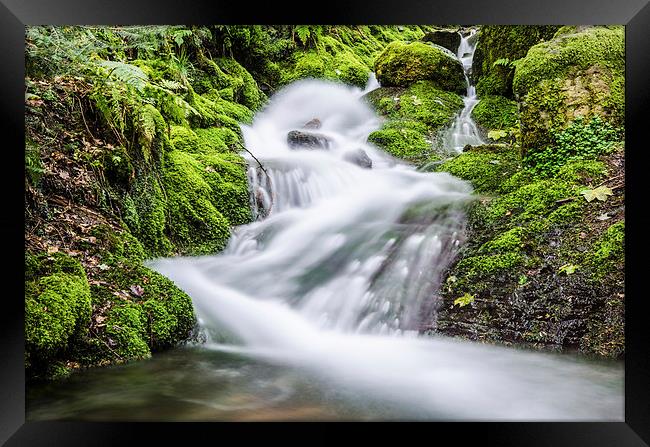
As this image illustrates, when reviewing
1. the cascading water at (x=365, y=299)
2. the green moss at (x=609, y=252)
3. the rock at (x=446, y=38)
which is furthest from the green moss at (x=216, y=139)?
the rock at (x=446, y=38)

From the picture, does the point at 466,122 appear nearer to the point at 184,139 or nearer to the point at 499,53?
the point at 499,53

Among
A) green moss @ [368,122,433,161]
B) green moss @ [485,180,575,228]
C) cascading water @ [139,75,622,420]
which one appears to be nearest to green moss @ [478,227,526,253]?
green moss @ [485,180,575,228]

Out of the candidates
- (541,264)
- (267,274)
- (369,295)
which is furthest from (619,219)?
(267,274)

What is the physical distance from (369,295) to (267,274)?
960mm

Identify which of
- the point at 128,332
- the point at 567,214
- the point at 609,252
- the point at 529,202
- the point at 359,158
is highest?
the point at 359,158

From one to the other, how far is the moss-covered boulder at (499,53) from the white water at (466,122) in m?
0.14

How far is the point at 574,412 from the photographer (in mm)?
2820

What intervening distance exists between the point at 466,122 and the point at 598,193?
367 cm

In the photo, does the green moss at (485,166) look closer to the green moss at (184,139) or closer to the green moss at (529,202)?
the green moss at (529,202)

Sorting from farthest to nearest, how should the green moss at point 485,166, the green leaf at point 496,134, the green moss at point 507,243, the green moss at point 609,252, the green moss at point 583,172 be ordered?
the green leaf at point 496,134
the green moss at point 485,166
the green moss at point 583,172
the green moss at point 507,243
the green moss at point 609,252

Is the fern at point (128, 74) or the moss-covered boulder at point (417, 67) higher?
the moss-covered boulder at point (417, 67)

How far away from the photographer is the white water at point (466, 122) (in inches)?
264

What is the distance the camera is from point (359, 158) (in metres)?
6.25

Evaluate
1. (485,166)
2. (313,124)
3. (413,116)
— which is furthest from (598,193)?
(313,124)
